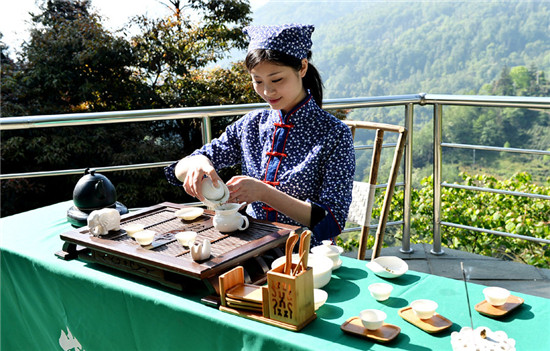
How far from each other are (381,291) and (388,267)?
0.16m

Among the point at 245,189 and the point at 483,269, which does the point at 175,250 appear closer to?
the point at 245,189

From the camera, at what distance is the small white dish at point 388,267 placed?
125cm

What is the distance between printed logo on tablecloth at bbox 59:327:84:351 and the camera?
1416mm

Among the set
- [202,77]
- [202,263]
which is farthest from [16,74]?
[202,263]

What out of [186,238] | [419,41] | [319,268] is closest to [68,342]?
[186,238]

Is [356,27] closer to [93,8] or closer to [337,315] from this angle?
[93,8]

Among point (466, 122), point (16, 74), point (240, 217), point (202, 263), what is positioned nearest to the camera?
point (202, 263)

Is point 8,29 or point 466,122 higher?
point 8,29

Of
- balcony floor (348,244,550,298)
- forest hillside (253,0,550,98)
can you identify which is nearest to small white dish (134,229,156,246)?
balcony floor (348,244,550,298)

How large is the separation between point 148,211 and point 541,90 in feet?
40.4

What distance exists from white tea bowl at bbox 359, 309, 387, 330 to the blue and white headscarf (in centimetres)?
87

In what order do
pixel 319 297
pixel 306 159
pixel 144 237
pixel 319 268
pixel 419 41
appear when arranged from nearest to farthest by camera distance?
pixel 319 297 → pixel 319 268 → pixel 144 237 → pixel 306 159 → pixel 419 41

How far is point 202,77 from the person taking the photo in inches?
307

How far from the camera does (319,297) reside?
1119 mm
